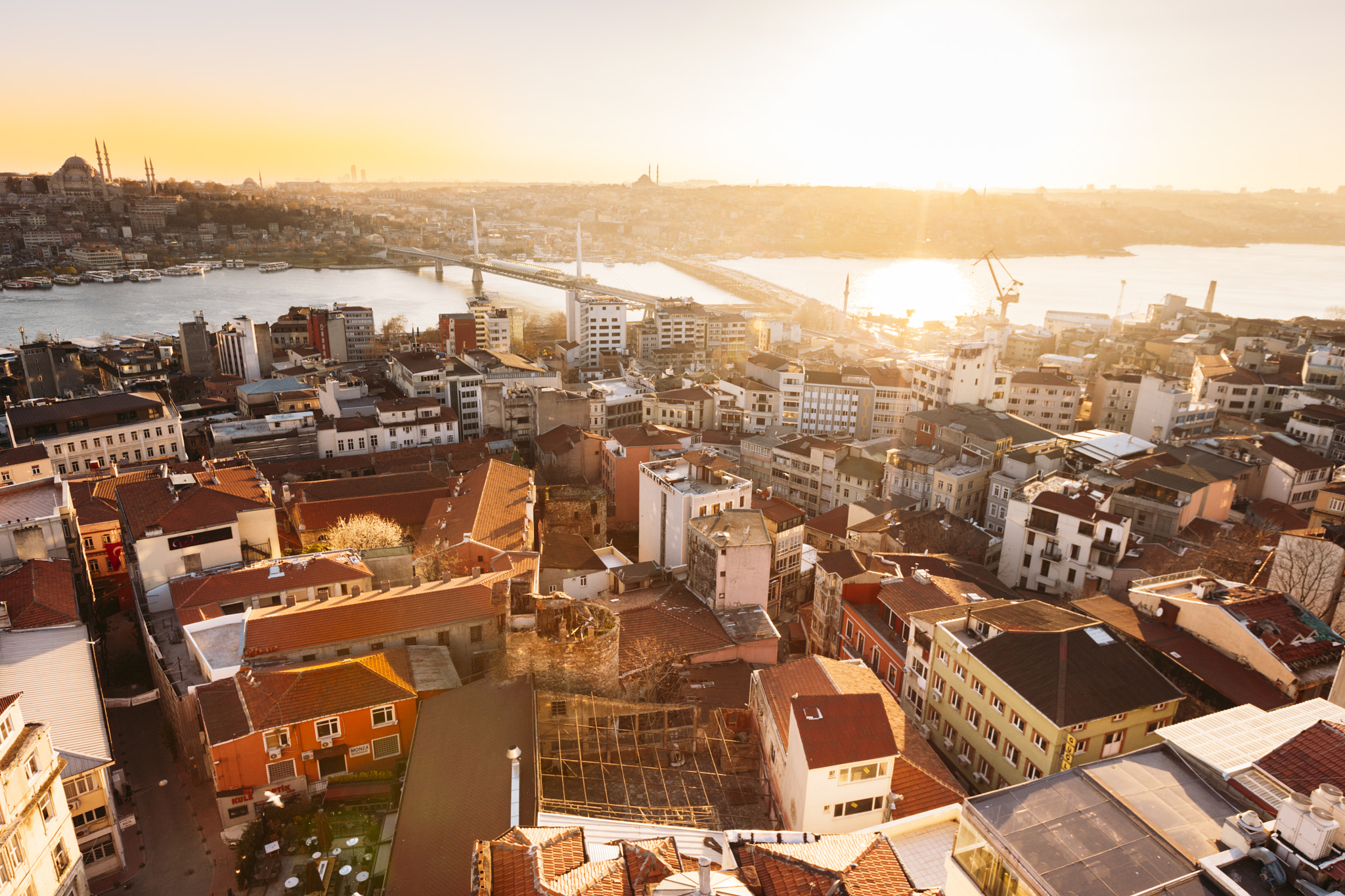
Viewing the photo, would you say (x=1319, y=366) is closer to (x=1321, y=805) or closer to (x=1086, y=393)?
(x=1086, y=393)

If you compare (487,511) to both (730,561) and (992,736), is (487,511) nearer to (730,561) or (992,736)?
(730,561)

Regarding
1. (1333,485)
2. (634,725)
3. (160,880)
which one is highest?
(1333,485)

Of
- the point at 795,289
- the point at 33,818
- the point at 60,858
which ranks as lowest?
the point at 60,858

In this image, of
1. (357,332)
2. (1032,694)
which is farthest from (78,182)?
(1032,694)

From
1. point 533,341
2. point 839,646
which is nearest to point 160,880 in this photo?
point 839,646

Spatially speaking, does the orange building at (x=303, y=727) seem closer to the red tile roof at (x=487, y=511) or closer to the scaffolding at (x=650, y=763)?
the scaffolding at (x=650, y=763)

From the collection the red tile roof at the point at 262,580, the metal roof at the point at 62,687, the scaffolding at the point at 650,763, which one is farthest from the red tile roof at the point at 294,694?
the red tile roof at the point at 262,580

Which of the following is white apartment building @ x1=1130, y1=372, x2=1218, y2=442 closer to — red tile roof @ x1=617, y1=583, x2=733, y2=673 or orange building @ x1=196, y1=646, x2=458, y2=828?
red tile roof @ x1=617, y1=583, x2=733, y2=673
